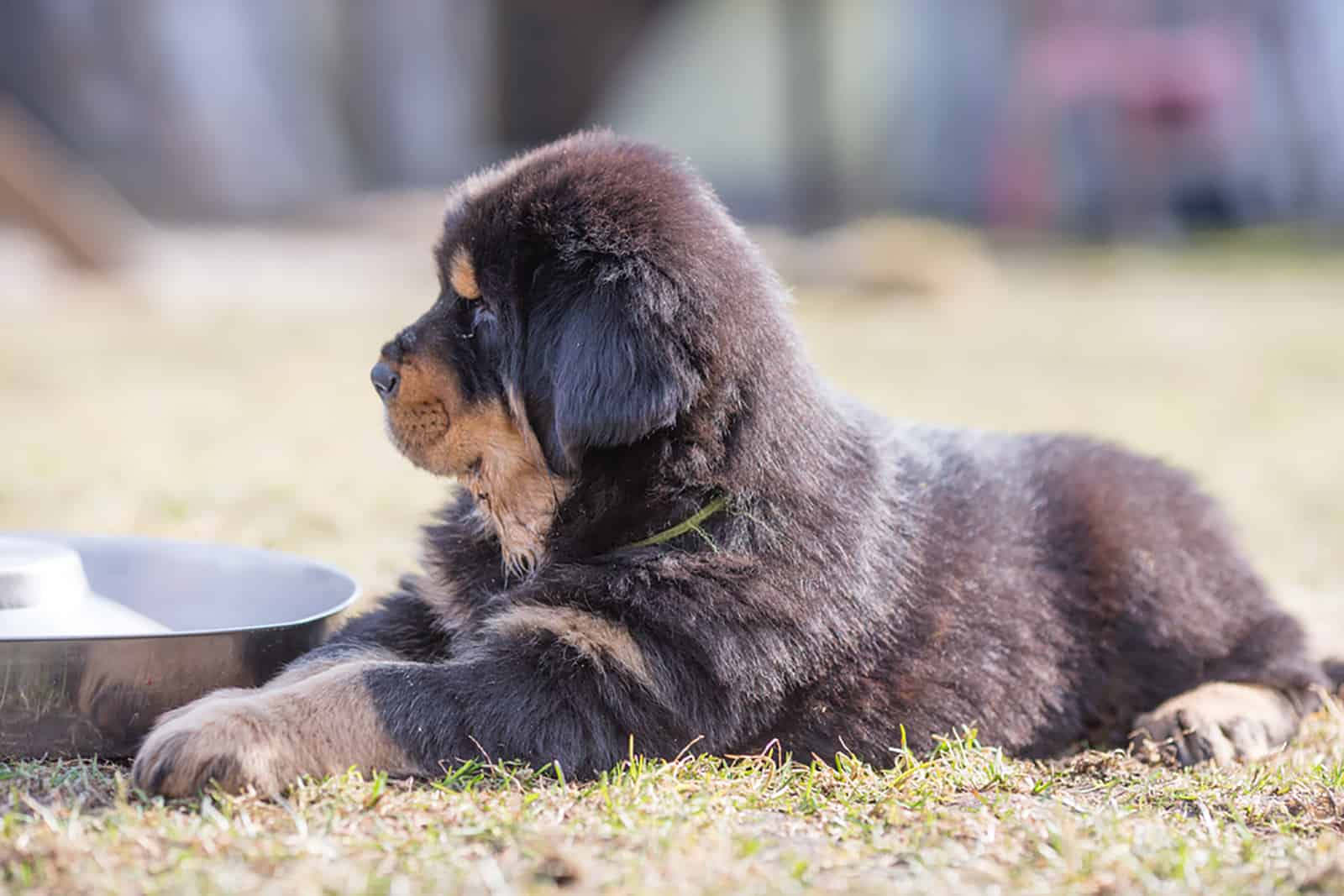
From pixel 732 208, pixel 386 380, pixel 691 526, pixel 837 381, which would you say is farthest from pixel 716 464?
pixel 732 208

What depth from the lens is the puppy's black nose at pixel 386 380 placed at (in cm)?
308

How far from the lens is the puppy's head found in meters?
2.72

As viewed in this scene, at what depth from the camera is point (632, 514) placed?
9.54 ft

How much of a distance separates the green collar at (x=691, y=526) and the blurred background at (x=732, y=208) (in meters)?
1.77

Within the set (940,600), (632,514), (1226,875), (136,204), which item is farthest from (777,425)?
(136,204)

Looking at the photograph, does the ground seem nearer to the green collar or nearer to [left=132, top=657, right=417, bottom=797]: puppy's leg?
[left=132, top=657, right=417, bottom=797]: puppy's leg

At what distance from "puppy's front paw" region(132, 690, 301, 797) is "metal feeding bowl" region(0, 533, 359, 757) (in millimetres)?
289

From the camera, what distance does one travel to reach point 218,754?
2449 millimetres

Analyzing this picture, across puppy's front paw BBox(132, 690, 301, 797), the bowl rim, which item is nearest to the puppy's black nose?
the bowl rim

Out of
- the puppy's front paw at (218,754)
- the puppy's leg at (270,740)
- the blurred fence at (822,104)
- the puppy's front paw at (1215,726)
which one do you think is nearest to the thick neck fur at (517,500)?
the puppy's leg at (270,740)

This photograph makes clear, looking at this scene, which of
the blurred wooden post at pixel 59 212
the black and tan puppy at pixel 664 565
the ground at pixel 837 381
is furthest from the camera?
the blurred wooden post at pixel 59 212

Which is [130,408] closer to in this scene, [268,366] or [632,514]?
[268,366]

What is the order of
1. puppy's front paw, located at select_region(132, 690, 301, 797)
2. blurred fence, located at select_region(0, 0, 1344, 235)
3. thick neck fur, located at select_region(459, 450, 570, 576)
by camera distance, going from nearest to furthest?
puppy's front paw, located at select_region(132, 690, 301, 797), thick neck fur, located at select_region(459, 450, 570, 576), blurred fence, located at select_region(0, 0, 1344, 235)

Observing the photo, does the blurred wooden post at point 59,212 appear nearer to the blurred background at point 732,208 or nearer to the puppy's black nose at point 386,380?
the blurred background at point 732,208
